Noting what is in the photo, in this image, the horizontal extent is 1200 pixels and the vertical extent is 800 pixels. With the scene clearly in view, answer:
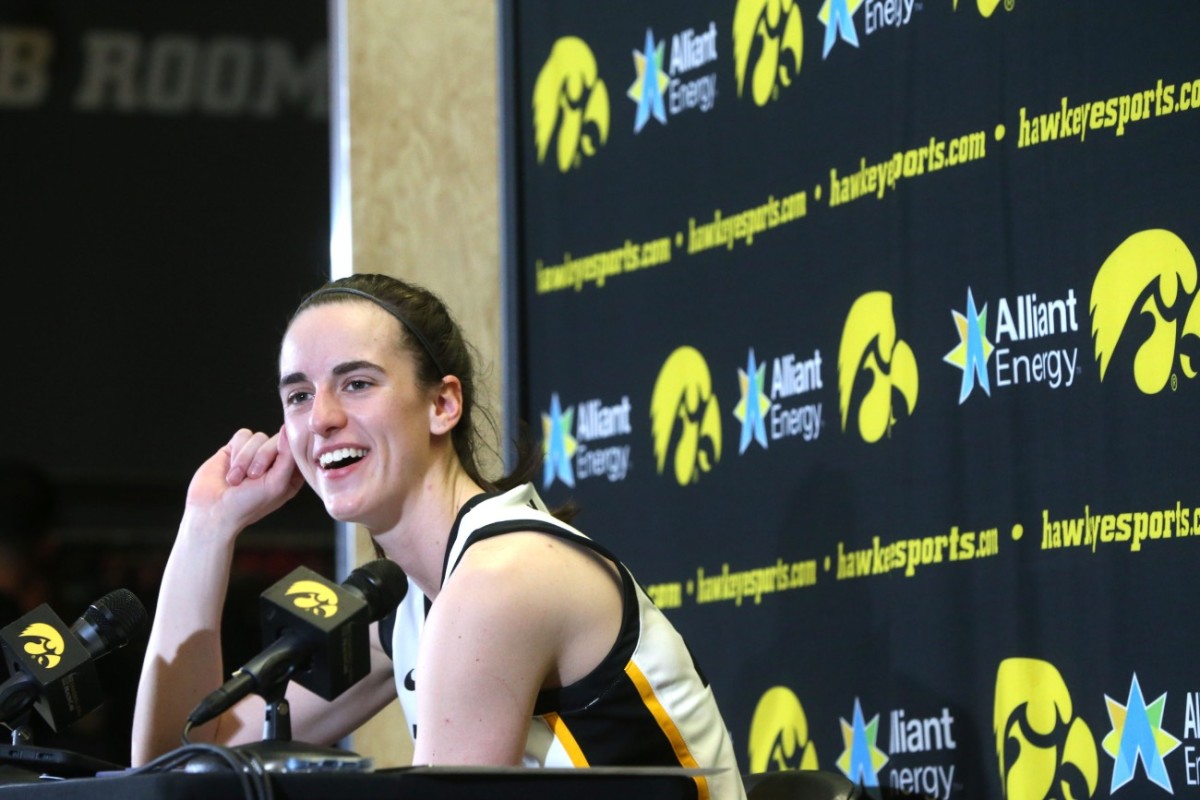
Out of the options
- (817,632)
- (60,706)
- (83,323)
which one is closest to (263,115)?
(83,323)

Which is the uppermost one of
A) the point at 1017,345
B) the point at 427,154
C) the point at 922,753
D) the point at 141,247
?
the point at 141,247

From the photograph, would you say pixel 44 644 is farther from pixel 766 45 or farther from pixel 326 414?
pixel 766 45

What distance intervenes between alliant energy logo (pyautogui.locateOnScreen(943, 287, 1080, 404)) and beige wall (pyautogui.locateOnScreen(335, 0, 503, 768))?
5.12 feet

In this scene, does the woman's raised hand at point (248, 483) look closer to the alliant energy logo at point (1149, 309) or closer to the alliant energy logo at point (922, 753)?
the alliant energy logo at point (922, 753)

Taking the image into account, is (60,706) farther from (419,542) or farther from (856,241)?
(856,241)

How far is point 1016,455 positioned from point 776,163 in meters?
0.90

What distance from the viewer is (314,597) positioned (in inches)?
74.0

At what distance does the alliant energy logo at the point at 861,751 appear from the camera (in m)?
3.10

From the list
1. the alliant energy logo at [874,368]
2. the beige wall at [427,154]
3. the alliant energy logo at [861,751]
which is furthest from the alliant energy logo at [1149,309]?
the beige wall at [427,154]

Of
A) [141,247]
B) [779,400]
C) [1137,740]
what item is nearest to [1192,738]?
[1137,740]

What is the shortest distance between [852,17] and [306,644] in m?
1.93

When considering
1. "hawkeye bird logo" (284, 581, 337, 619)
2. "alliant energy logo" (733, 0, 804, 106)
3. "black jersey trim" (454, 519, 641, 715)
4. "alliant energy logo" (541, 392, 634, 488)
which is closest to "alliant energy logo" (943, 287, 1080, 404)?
"alliant energy logo" (733, 0, 804, 106)

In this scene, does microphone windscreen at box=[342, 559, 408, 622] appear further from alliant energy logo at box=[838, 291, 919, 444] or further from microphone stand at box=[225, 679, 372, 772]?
alliant energy logo at box=[838, 291, 919, 444]

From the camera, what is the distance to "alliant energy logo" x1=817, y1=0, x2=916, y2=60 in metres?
3.18
